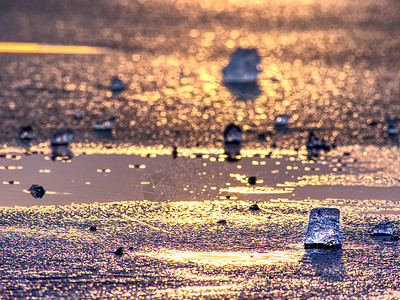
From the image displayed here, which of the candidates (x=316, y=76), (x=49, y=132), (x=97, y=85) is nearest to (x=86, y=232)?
(x=49, y=132)

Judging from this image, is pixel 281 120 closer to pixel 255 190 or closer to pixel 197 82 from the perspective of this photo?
pixel 255 190

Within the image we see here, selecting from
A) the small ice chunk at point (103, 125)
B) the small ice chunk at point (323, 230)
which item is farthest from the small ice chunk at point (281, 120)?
the small ice chunk at point (323, 230)

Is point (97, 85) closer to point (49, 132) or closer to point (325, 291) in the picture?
point (49, 132)

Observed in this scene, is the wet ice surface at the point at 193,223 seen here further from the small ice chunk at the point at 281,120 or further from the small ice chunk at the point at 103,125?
the small ice chunk at the point at 281,120

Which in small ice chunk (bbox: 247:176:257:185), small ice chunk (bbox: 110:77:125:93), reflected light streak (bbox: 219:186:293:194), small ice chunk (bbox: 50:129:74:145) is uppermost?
small ice chunk (bbox: 110:77:125:93)

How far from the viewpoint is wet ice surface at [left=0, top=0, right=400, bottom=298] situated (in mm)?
5293

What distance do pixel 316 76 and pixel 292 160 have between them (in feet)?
24.2

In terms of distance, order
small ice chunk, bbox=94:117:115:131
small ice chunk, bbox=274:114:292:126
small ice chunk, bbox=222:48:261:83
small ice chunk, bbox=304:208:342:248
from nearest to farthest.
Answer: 1. small ice chunk, bbox=304:208:342:248
2. small ice chunk, bbox=94:117:115:131
3. small ice chunk, bbox=274:114:292:126
4. small ice chunk, bbox=222:48:261:83

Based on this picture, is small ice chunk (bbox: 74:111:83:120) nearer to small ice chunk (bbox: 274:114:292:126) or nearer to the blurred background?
the blurred background

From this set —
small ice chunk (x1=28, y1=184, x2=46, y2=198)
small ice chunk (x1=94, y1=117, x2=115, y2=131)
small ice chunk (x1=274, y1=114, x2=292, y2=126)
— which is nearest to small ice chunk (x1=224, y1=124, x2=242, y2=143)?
small ice chunk (x1=274, y1=114, x2=292, y2=126)

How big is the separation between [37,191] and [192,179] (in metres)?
1.55

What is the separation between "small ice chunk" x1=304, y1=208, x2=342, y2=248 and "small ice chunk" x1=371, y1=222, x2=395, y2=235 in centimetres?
42

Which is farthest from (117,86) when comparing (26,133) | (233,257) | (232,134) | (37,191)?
(233,257)

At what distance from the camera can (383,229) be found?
6.25 meters
